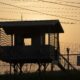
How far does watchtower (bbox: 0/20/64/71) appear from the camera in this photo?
37.7 metres

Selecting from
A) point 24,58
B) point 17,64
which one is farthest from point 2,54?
point 17,64

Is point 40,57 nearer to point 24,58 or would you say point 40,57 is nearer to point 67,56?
point 24,58

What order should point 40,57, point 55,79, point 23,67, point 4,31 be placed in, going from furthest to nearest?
point 23,67, point 4,31, point 40,57, point 55,79

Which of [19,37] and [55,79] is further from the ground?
[19,37]

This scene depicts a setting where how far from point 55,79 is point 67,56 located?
16.2 m

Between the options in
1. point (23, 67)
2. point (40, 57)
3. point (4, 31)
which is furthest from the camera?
point (23, 67)

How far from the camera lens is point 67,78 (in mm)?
29828

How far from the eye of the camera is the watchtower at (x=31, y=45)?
3769 centimetres

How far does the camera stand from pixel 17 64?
1688 inches

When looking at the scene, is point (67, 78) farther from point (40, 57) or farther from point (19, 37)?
point (19, 37)

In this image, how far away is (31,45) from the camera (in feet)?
127

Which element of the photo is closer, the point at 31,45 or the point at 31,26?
the point at 31,26

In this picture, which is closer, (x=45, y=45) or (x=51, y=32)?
(x=45, y=45)

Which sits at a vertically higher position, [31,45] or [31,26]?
[31,26]
